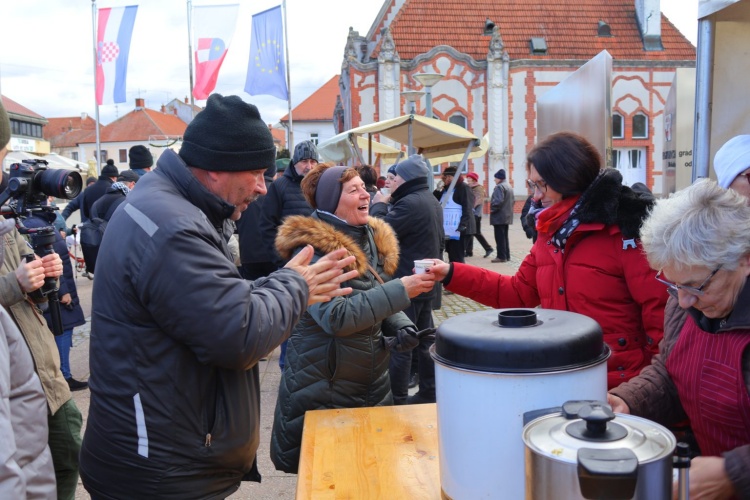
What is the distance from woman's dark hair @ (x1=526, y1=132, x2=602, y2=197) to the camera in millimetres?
2572

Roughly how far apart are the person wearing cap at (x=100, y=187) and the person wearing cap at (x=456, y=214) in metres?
4.72

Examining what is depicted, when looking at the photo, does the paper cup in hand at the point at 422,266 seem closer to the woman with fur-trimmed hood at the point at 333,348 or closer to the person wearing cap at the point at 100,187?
Result: the woman with fur-trimmed hood at the point at 333,348

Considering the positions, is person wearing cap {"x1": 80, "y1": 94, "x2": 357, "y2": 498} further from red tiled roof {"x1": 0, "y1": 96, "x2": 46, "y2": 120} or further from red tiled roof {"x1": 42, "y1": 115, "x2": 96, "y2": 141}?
red tiled roof {"x1": 42, "y1": 115, "x2": 96, "y2": 141}

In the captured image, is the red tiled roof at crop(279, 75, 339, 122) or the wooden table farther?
the red tiled roof at crop(279, 75, 339, 122)

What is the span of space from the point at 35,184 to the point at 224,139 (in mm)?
1437

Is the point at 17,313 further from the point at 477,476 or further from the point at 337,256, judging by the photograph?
the point at 477,476

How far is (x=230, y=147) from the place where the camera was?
6.45 ft

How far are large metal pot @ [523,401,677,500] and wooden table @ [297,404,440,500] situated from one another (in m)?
→ 0.68

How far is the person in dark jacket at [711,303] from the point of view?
165cm

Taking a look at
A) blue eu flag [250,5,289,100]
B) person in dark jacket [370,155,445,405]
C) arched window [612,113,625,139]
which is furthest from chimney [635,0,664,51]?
person in dark jacket [370,155,445,405]

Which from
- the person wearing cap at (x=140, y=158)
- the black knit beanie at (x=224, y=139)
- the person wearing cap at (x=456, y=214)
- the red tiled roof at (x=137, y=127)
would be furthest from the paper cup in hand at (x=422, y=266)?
the red tiled roof at (x=137, y=127)

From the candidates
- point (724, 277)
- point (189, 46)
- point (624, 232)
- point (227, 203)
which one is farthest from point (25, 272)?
point (189, 46)

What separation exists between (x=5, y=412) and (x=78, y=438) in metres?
1.57

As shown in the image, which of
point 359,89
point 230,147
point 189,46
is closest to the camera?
point 230,147
